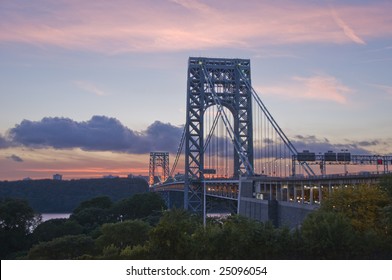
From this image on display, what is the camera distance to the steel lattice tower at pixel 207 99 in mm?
83375

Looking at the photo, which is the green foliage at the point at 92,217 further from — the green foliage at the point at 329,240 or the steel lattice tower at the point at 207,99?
the green foliage at the point at 329,240

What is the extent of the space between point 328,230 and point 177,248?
7.67 metres

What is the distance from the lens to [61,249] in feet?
163

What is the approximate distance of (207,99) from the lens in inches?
3420

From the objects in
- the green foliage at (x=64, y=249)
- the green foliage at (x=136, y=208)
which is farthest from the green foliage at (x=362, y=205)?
the green foliage at (x=136, y=208)

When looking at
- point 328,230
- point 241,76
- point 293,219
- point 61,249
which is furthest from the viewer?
point 241,76

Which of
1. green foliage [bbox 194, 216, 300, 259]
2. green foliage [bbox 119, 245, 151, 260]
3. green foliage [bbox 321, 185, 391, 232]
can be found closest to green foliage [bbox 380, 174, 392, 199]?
green foliage [bbox 321, 185, 391, 232]

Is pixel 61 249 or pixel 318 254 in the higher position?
pixel 318 254

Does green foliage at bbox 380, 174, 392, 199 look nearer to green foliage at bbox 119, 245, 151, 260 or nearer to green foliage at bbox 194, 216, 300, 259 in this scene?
green foliage at bbox 194, 216, 300, 259

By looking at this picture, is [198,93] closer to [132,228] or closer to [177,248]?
[132,228]

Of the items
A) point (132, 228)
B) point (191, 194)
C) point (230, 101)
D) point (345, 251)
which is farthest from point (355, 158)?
point (345, 251)

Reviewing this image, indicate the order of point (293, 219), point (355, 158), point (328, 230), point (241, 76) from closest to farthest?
point (328, 230) < point (293, 219) < point (355, 158) < point (241, 76)

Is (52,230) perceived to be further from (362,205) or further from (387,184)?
(387,184)

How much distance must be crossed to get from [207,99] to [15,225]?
37.7 m
